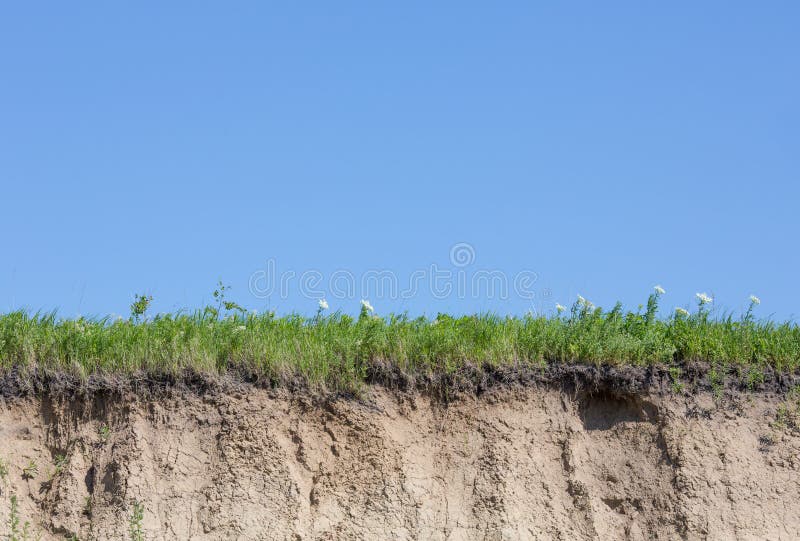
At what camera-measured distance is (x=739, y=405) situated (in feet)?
27.3

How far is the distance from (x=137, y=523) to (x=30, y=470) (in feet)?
3.84

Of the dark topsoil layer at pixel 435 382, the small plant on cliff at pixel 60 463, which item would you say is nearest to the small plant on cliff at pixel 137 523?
the small plant on cliff at pixel 60 463

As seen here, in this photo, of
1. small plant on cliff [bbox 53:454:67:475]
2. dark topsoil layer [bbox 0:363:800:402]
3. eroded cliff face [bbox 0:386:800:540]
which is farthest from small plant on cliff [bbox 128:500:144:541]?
dark topsoil layer [bbox 0:363:800:402]

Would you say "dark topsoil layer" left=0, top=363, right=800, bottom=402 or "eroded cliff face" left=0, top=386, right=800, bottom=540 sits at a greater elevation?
"dark topsoil layer" left=0, top=363, right=800, bottom=402

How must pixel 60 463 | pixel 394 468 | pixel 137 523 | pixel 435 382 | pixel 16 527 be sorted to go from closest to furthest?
pixel 137 523
pixel 16 527
pixel 394 468
pixel 60 463
pixel 435 382

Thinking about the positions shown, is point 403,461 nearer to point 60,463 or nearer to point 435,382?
point 435,382

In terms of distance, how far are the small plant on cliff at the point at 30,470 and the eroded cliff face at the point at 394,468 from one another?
2 cm

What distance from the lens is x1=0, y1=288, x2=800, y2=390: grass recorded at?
803 cm

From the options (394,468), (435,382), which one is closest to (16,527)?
(394,468)

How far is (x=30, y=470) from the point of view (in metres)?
7.88

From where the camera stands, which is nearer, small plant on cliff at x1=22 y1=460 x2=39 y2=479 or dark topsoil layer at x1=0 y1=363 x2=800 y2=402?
small plant on cliff at x1=22 y1=460 x2=39 y2=479

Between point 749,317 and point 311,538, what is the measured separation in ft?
15.1

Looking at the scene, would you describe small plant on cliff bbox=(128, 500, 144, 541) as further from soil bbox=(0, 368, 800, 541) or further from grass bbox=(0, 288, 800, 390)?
grass bbox=(0, 288, 800, 390)

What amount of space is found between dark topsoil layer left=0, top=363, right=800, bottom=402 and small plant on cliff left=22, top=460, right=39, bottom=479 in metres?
0.60
